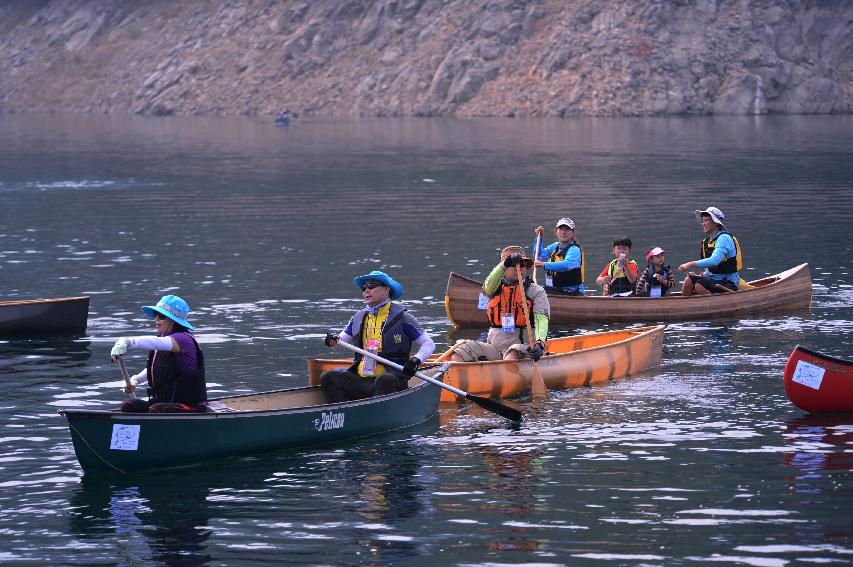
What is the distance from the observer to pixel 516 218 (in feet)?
154

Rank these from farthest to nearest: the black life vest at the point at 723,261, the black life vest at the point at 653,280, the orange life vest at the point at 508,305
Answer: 1. the black life vest at the point at 653,280
2. the black life vest at the point at 723,261
3. the orange life vest at the point at 508,305

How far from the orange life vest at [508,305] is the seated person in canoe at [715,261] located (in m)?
6.53

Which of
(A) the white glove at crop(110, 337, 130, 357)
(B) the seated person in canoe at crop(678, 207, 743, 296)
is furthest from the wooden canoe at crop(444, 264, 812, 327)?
(A) the white glove at crop(110, 337, 130, 357)

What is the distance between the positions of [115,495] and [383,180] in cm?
4541

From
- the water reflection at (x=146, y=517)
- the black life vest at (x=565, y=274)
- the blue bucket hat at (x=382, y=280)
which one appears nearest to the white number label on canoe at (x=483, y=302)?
the black life vest at (x=565, y=274)

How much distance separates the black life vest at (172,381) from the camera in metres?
16.8

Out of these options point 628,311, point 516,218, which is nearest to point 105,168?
point 516,218

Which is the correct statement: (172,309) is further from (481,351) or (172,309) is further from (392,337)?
(481,351)

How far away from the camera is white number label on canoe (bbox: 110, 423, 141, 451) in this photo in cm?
1648

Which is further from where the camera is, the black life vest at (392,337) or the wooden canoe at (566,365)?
the wooden canoe at (566,365)

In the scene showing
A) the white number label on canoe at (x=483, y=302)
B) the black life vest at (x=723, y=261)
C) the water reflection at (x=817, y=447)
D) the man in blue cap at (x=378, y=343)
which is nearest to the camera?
the water reflection at (x=817, y=447)

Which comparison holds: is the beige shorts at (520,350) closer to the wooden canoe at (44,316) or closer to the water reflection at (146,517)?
the water reflection at (146,517)

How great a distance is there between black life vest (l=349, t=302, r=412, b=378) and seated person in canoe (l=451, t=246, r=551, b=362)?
83.7 inches

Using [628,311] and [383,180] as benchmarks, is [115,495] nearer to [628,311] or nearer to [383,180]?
[628,311]
